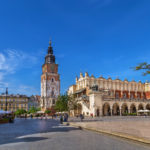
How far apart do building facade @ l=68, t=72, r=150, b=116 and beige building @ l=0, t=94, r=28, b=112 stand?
5000 centimetres

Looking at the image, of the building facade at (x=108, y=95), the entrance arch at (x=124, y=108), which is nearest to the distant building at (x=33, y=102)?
the building facade at (x=108, y=95)

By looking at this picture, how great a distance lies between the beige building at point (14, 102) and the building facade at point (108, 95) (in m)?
50.0

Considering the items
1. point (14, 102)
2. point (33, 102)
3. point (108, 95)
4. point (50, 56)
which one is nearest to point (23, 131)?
point (108, 95)

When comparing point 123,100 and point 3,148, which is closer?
point 3,148

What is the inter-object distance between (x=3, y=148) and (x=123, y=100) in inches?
2172

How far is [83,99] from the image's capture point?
59750 mm

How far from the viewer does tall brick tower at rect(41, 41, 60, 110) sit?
302 feet

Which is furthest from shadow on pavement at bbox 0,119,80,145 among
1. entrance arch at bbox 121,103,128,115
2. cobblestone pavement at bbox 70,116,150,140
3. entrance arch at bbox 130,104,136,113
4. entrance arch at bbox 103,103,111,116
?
entrance arch at bbox 130,104,136,113

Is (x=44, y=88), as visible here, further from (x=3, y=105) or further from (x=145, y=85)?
(x=145, y=85)

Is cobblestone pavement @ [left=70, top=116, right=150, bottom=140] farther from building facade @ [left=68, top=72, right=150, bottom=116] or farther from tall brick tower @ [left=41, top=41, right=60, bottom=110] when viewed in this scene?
tall brick tower @ [left=41, top=41, right=60, bottom=110]

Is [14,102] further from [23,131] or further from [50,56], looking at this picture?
[23,131]

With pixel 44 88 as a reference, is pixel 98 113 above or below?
below

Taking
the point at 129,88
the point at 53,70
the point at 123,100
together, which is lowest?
the point at 123,100

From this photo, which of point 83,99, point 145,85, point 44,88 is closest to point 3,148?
point 83,99
